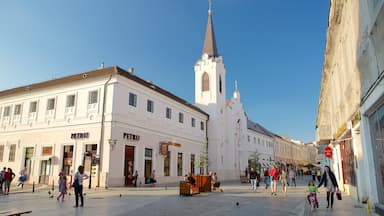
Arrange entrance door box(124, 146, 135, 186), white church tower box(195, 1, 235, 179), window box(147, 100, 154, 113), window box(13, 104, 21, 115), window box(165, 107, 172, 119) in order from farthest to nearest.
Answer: white church tower box(195, 1, 235, 179)
window box(165, 107, 172, 119)
window box(13, 104, 21, 115)
window box(147, 100, 154, 113)
entrance door box(124, 146, 135, 186)

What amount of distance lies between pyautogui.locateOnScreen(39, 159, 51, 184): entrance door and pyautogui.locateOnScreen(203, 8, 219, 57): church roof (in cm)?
2919

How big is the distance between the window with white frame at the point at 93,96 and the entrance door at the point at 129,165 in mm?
5112

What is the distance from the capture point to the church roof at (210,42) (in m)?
46.4

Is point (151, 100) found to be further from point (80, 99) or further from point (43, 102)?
point (43, 102)

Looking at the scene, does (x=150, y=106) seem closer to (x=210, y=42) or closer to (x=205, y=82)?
(x=205, y=82)

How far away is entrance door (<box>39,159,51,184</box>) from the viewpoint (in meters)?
25.1

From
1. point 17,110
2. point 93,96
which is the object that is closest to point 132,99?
point 93,96

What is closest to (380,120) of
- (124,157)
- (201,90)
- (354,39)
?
(354,39)

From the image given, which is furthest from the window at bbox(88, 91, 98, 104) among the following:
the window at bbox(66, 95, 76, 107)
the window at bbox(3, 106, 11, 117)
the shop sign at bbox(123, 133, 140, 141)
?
the window at bbox(3, 106, 11, 117)

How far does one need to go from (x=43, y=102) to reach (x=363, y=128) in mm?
27293

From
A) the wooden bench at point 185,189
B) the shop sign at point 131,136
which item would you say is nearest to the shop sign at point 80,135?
the shop sign at point 131,136

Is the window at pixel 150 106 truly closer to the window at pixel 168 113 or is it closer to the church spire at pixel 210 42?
the window at pixel 168 113

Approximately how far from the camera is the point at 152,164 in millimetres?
28125

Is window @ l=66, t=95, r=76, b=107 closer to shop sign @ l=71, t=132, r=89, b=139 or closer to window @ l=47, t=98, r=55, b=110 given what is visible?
window @ l=47, t=98, r=55, b=110
